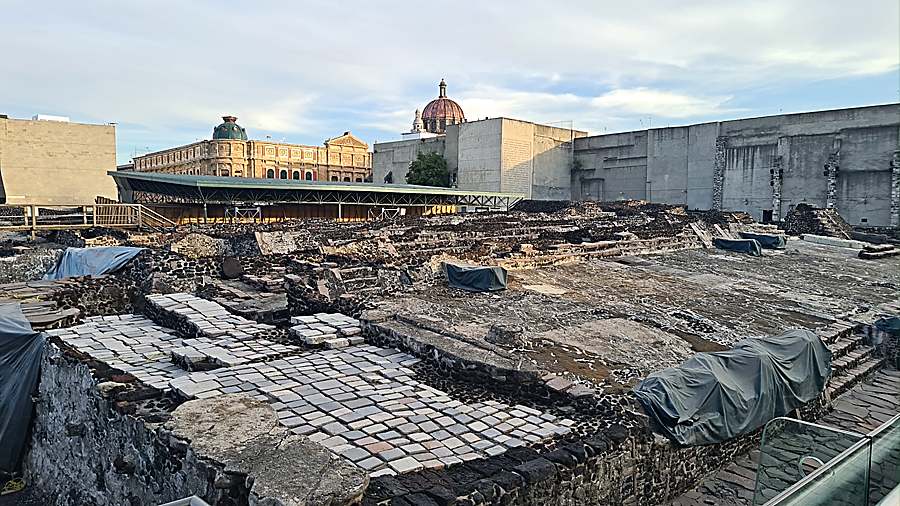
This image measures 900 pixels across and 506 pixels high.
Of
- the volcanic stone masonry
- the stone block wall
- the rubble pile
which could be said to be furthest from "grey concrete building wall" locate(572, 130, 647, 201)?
the stone block wall

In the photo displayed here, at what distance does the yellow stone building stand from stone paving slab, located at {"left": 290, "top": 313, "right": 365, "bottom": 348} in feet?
132

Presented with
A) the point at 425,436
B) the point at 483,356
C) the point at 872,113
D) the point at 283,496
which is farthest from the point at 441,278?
the point at 872,113

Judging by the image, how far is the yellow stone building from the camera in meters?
45.2

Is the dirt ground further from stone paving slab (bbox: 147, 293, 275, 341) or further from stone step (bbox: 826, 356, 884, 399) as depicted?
stone paving slab (bbox: 147, 293, 275, 341)

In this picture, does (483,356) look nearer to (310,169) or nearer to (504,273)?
(504,273)

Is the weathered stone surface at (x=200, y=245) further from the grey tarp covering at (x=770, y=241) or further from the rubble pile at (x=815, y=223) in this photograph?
the rubble pile at (x=815, y=223)

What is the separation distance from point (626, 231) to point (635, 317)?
30.7 ft

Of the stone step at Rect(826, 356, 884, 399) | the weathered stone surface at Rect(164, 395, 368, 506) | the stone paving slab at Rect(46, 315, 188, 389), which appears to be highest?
the weathered stone surface at Rect(164, 395, 368, 506)

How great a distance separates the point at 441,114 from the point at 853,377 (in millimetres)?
47450

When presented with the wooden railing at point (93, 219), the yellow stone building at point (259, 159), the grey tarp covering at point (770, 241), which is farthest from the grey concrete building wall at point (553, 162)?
the wooden railing at point (93, 219)

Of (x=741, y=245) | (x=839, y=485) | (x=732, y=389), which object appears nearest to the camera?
(x=839, y=485)

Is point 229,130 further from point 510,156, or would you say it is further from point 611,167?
point 611,167

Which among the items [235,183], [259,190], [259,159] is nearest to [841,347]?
[235,183]

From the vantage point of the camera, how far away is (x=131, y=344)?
23.7 feet
